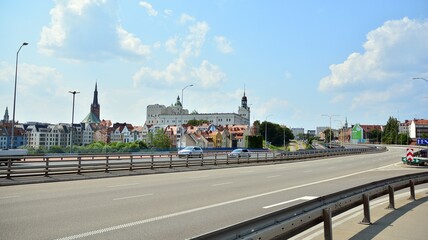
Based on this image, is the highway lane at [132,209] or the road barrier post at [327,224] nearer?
the road barrier post at [327,224]

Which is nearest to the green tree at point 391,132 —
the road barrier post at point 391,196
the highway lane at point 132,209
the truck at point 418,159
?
the truck at point 418,159

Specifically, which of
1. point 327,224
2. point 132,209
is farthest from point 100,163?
point 327,224

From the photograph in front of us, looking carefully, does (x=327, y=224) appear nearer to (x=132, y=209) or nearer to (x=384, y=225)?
(x=384, y=225)

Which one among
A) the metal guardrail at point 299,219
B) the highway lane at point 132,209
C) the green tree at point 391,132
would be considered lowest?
the highway lane at point 132,209

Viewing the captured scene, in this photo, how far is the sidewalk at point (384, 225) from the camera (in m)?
8.07

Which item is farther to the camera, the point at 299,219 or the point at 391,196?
the point at 391,196

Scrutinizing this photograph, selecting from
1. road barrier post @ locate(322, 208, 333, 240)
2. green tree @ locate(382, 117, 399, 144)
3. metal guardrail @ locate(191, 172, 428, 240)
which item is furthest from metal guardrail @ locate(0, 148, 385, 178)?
green tree @ locate(382, 117, 399, 144)

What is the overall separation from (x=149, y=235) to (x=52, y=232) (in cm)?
200

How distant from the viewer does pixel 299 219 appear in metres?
6.26

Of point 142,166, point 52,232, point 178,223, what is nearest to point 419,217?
point 178,223

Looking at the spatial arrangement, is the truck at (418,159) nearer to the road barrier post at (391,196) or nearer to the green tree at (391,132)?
the road barrier post at (391,196)

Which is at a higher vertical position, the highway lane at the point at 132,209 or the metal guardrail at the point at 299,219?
the metal guardrail at the point at 299,219

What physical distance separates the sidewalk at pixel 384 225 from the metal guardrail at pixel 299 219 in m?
0.51

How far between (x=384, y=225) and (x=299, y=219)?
152 inches
